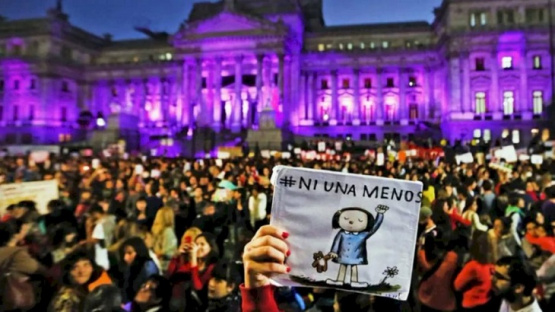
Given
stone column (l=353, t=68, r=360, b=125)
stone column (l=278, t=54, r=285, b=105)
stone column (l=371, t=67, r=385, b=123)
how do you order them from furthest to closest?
stone column (l=353, t=68, r=360, b=125) < stone column (l=371, t=67, r=385, b=123) < stone column (l=278, t=54, r=285, b=105)

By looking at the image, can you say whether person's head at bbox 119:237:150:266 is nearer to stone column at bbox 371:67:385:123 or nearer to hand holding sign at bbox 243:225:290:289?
hand holding sign at bbox 243:225:290:289

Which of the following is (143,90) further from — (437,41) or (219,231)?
(219,231)

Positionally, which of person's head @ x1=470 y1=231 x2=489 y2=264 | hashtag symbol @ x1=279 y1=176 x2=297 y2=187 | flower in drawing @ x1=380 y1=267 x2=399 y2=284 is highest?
hashtag symbol @ x1=279 y1=176 x2=297 y2=187

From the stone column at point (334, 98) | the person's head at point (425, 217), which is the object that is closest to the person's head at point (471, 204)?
the person's head at point (425, 217)

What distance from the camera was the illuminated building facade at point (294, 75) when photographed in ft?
180

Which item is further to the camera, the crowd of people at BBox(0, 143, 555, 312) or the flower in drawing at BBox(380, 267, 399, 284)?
the crowd of people at BBox(0, 143, 555, 312)

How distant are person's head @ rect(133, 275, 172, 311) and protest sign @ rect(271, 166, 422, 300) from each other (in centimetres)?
375

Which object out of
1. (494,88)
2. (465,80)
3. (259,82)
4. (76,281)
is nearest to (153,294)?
(76,281)

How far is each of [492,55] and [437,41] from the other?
9541 millimetres

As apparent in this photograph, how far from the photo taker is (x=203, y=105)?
213ft

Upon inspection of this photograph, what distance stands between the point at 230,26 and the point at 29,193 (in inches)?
2205

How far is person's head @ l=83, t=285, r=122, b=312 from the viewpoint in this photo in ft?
18.9

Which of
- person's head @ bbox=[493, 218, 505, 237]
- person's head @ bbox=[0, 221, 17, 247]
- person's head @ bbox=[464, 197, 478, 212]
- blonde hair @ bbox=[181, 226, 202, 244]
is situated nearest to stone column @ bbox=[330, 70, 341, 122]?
person's head @ bbox=[464, 197, 478, 212]

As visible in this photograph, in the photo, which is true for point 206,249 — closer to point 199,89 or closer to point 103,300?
point 103,300
